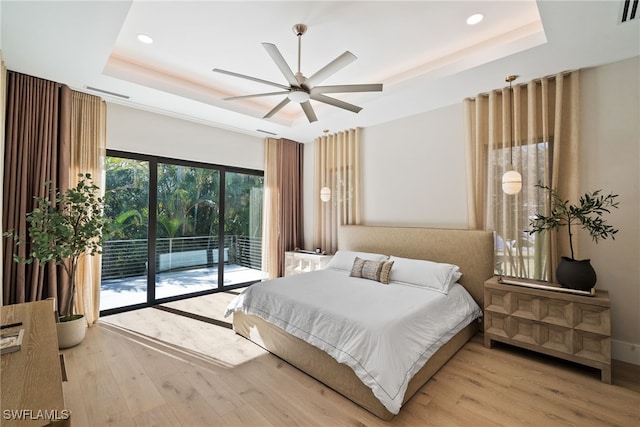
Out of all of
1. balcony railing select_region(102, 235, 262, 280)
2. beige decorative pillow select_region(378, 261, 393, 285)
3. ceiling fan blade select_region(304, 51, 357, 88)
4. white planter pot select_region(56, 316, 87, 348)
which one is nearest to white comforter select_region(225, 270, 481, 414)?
beige decorative pillow select_region(378, 261, 393, 285)

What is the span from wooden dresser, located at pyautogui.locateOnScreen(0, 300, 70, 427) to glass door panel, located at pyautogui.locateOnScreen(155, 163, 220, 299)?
2726mm

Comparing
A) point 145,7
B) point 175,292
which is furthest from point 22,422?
point 175,292

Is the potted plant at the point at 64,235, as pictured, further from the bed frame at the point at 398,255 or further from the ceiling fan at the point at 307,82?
the ceiling fan at the point at 307,82

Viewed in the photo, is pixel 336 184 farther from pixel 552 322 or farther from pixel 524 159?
pixel 552 322

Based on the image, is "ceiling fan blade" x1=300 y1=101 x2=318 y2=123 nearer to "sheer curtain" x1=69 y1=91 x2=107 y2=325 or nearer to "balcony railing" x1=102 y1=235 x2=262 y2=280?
"sheer curtain" x1=69 y1=91 x2=107 y2=325

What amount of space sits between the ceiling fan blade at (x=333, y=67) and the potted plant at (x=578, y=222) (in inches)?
91.8

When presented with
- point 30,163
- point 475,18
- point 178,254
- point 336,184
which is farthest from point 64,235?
point 475,18

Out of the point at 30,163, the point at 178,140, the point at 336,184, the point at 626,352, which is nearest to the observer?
the point at 626,352

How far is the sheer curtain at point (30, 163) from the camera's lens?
9.60 feet

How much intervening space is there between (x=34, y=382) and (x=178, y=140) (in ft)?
12.7

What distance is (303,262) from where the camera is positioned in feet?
17.2

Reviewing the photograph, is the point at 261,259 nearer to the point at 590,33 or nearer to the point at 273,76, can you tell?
the point at 273,76

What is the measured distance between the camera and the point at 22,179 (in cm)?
300

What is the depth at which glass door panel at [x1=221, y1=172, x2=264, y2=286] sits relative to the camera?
202 inches
